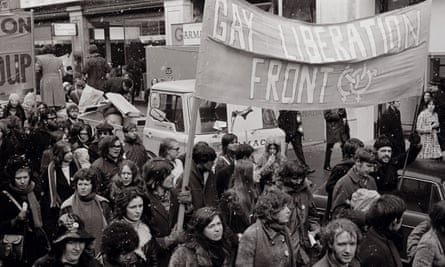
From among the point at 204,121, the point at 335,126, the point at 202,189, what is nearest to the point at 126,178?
the point at 202,189

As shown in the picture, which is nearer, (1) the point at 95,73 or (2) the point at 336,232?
(2) the point at 336,232

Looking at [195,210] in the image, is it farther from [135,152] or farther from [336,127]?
[336,127]

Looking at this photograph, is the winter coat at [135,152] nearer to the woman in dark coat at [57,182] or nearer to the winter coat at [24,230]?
the woman in dark coat at [57,182]

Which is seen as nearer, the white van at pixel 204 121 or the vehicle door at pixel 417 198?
the vehicle door at pixel 417 198

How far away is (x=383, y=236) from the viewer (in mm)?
5051

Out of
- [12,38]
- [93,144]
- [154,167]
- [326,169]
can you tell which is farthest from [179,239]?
[326,169]

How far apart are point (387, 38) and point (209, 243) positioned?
8.81ft

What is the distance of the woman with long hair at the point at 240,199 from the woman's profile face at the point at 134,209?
1178mm

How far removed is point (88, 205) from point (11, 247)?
79cm

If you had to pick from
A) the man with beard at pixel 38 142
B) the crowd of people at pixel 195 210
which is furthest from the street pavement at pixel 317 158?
the man with beard at pixel 38 142

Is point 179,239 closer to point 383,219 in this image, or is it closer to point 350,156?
point 383,219

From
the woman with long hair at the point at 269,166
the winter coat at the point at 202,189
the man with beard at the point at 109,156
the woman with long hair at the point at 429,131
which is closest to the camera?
the winter coat at the point at 202,189

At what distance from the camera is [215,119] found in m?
12.0

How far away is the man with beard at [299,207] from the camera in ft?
21.2
